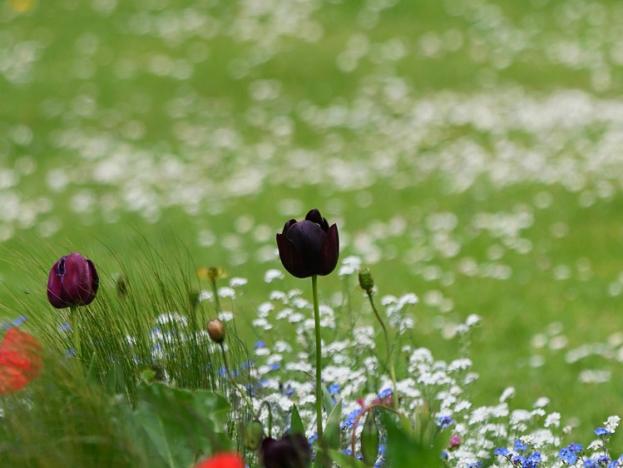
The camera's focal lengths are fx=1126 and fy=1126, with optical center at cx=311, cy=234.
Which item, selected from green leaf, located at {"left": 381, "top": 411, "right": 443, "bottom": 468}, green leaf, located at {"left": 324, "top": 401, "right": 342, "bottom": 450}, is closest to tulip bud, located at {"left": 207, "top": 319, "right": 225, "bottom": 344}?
green leaf, located at {"left": 324, "top": 401, "right": 342, "bottom": 450}

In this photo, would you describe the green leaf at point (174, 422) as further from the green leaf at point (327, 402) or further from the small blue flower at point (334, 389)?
the small blue flower at point (334, 389)

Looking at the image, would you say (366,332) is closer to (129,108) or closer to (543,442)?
(543,442)

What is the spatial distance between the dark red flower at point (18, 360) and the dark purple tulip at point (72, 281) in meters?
0.29

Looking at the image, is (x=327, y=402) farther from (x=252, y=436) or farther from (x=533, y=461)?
(x=252, y=436)

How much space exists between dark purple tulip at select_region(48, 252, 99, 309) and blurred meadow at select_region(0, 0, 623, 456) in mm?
308

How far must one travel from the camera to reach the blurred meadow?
6.95m

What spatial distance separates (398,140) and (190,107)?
9.36 ft

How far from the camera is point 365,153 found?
38.0 ft

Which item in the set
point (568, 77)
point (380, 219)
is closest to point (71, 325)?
point (380, 219)

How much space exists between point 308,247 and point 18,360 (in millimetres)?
708

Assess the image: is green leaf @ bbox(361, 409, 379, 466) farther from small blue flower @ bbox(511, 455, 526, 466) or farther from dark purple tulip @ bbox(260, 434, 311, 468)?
dark purple tulip @ bbox(260, 434, 311, 468)

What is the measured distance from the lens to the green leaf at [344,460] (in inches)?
94.4

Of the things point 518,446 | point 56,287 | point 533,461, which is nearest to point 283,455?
point 56,287

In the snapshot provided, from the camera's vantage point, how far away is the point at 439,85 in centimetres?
1380
